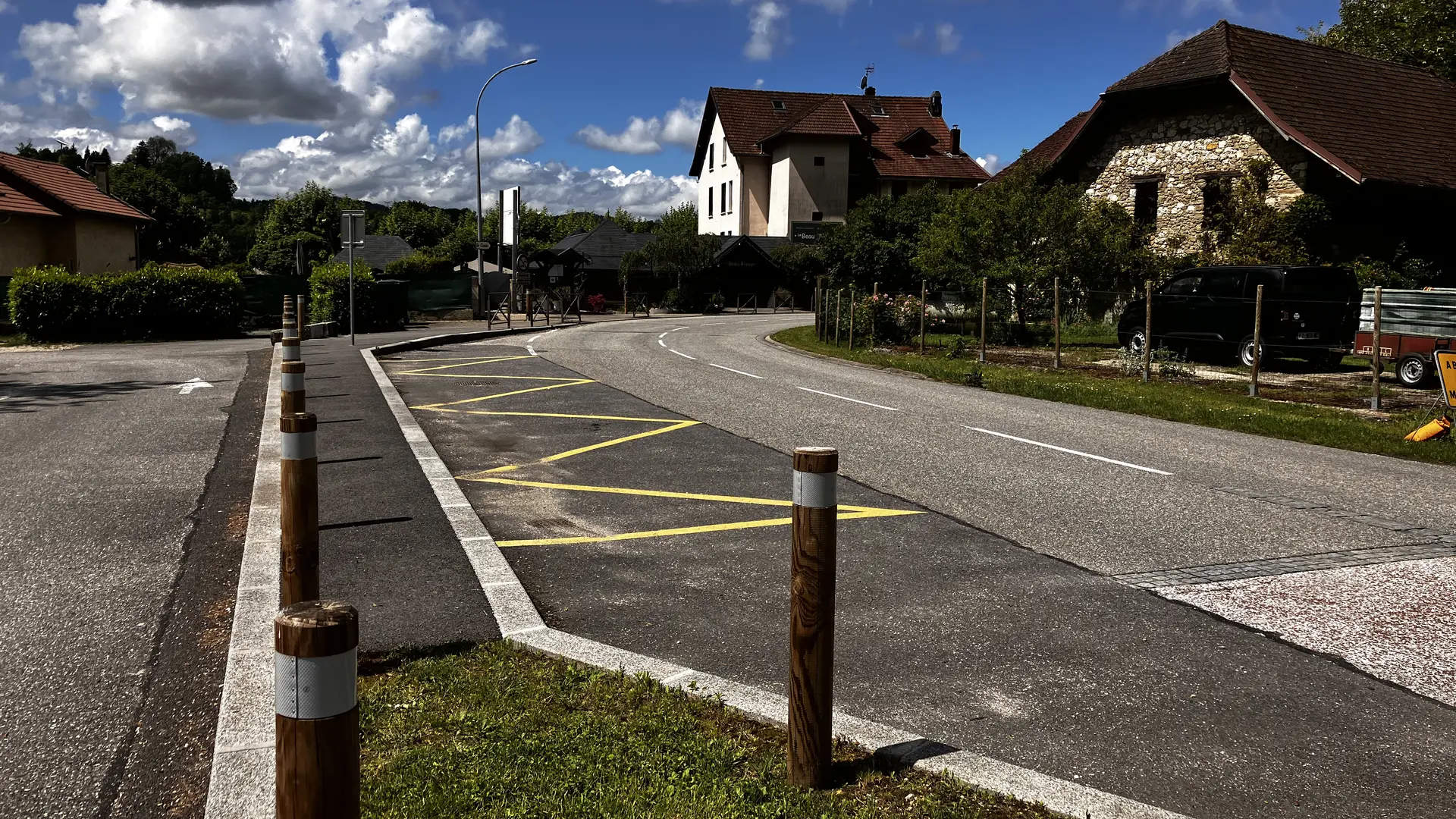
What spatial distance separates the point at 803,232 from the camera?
205 ft

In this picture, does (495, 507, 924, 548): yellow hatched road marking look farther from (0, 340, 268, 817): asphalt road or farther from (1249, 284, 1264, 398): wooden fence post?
(1249, 284, 1264, 398): wooden fence post

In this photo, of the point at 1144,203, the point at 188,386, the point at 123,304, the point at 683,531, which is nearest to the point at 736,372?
the point at 188,386

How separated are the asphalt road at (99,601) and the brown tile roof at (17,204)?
28.2 meters

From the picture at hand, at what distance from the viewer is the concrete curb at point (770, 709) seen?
320 cm

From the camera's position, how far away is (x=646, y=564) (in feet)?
19.6

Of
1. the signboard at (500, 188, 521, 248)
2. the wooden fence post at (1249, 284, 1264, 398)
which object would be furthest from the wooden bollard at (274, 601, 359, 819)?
the signboard at (500, 188, 521, 248)

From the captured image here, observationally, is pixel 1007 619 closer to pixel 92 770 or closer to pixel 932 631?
pixel 932 631

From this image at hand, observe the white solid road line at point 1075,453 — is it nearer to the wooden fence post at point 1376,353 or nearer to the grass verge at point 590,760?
the wooden fence post at point 1376,353

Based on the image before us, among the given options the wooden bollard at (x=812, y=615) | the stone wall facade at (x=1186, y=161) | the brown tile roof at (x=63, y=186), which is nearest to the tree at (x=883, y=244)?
the stone wall facade at (x=1186, y=161)

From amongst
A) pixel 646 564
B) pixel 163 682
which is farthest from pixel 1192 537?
pixel 163 682

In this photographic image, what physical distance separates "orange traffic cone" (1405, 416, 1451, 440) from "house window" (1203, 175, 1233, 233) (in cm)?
1769

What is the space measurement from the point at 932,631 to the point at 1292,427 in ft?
30.2

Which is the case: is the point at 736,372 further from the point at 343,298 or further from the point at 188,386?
the point at 343,298

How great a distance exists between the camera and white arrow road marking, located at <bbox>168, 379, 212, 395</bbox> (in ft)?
46.9
